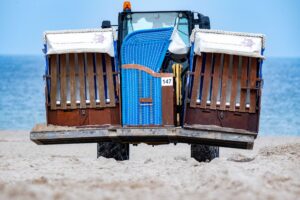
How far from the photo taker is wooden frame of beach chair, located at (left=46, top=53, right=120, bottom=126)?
659 inches

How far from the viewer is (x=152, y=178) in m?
14.8

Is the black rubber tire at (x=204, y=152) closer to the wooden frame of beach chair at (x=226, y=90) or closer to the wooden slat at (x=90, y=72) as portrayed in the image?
the wooden frame of beach chair at (x=226, y=90)

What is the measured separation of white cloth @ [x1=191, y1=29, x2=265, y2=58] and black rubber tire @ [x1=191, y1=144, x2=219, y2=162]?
2379mm

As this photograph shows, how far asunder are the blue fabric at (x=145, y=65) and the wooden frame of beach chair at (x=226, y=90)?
1.69ft

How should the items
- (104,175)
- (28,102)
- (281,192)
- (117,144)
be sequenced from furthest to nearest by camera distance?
1. (28,102)
2. (117,144)
3. (104,175)
4. (281,192)

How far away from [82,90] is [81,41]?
0.77 m

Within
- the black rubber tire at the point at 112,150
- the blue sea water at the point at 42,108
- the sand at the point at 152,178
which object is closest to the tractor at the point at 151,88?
the sand at the point at 152,178

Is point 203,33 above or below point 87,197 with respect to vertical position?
above

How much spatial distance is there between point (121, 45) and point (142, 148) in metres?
9.12

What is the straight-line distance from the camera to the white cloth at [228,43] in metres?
16.3

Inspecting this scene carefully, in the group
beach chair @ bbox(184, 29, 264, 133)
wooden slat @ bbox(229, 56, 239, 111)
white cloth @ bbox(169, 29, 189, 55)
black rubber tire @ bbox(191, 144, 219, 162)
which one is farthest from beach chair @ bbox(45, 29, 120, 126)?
black rubber tire @ bbox(191, 144, 219, 162)

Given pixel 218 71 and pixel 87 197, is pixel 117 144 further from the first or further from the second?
pixel 87 197

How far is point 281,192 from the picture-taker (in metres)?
12.6

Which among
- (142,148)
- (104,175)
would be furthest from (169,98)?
(142,148)
